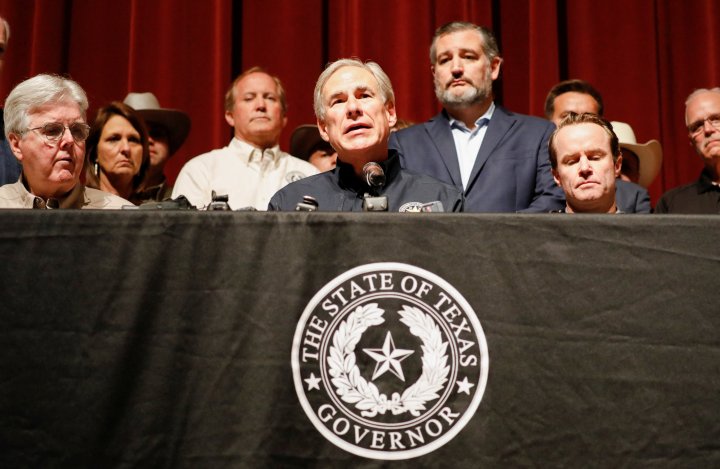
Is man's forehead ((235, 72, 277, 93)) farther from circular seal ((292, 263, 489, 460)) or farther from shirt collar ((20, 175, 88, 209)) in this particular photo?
circular seal ((292, 263, 489, 460))

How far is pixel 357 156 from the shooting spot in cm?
211

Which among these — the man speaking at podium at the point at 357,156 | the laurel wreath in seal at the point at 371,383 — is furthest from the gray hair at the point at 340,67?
the laurel wreath in seal at the point at 371,383

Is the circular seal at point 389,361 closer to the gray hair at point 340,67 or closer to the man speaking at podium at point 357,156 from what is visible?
the man speaking at podium at point 357,156

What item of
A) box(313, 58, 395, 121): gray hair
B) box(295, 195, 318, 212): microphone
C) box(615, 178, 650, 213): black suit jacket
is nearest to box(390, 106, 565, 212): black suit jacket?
box(615, 178, 650, 213): black suit jacket

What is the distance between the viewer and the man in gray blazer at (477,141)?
2689 mm

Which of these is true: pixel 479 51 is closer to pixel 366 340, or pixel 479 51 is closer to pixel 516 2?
pixel 516 2

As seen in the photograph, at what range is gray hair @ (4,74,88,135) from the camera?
2100mm

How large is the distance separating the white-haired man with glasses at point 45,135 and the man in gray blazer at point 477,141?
109 centimetres

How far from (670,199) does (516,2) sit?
1.72 m

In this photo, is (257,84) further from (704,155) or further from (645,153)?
(704,155)

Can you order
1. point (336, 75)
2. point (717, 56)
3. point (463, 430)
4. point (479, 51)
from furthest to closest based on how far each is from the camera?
point (717, 56) → point (479, 51) → point (336, 75) → point (463, 430)

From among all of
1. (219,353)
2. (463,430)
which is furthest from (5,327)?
(463,430)

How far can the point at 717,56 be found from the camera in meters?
4.27

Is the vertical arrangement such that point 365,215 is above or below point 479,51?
below
